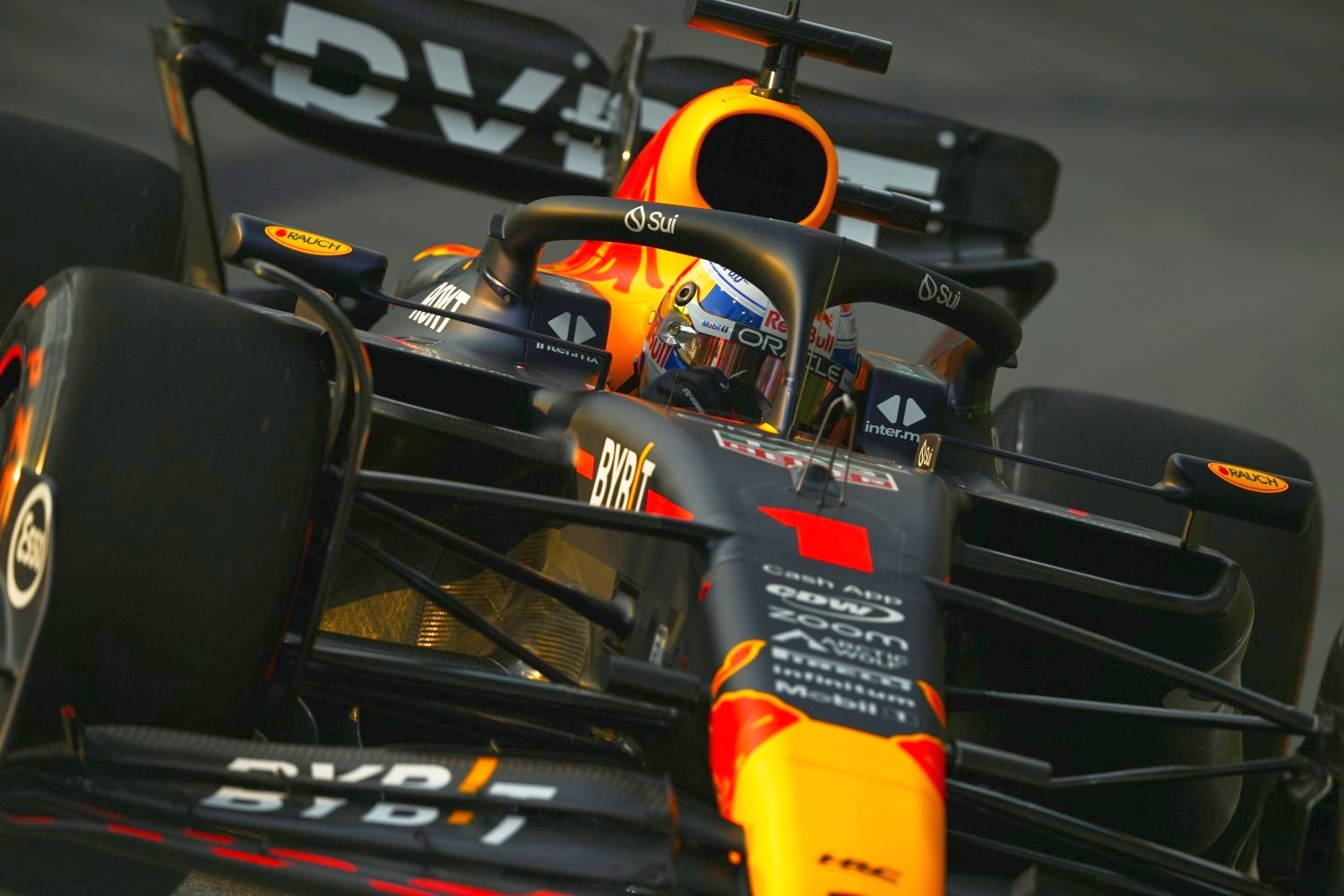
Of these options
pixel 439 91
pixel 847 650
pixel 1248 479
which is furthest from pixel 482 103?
pixel 847 650

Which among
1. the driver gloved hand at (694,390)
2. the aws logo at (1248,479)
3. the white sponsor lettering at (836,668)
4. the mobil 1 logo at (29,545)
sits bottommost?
the mobil 1 logo at (29,545)

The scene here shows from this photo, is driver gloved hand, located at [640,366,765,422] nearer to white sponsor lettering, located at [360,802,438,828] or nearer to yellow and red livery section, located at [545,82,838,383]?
yellow and red livery section, located at [545,82,838,383]

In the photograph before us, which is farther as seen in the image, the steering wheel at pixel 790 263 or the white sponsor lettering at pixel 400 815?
the steering wheel at pixel 790 263

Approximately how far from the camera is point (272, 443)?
1.78 meters

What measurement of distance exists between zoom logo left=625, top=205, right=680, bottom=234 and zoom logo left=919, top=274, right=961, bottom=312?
37 centimetres

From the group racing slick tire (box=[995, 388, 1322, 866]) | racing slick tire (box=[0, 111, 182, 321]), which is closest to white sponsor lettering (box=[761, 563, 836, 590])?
racing slick tire (box=[995, 388, 1322, 866])

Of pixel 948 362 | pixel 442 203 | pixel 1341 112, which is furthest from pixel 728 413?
pixel 1341 112

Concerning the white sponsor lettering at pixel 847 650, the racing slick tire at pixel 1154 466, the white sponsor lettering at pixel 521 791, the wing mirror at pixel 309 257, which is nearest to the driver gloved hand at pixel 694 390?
the wing mirror at pixel 309 257

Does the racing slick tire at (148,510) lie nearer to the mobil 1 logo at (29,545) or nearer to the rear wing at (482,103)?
the mobil 1 logo at (29,545)

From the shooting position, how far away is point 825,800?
1.50 m

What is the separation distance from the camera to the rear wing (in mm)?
4383

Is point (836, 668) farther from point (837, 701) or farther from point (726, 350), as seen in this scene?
point (726, 350)

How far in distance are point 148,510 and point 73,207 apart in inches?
75.9

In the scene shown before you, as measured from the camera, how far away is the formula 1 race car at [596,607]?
60.1 inches
